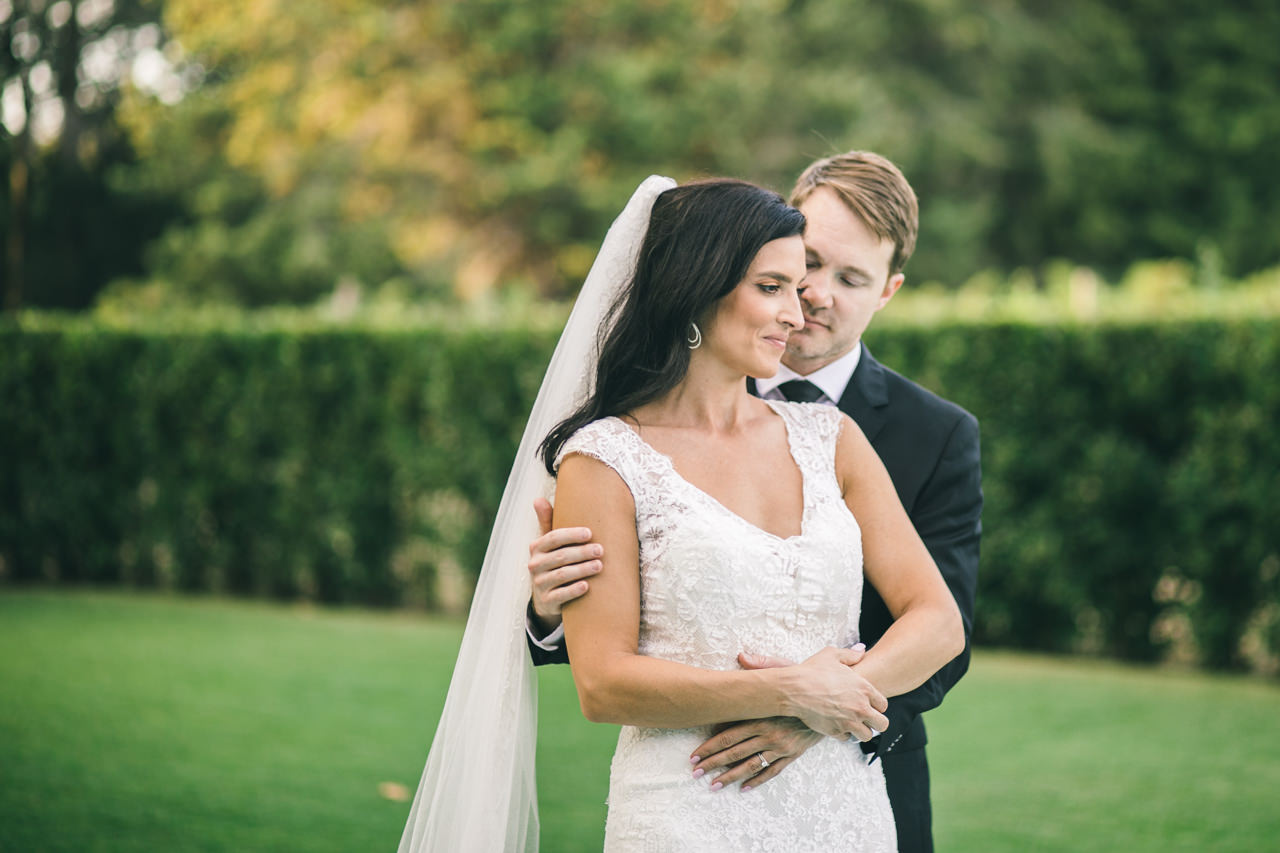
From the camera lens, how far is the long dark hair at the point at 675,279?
247cm

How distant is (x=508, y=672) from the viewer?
9.09 feet

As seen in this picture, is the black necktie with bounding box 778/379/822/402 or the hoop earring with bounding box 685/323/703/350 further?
the black necktie with bounding box 778/379/822/402

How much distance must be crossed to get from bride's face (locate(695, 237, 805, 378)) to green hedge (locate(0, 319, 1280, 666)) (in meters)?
6.89

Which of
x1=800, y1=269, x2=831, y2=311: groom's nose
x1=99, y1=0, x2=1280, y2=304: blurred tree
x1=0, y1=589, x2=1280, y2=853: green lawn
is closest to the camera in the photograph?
x1=800, y1=269, x2=831, y2=311: groom's nose

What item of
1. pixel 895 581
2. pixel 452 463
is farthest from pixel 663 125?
pixel 895 581

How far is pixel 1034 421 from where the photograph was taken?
9.16 metres

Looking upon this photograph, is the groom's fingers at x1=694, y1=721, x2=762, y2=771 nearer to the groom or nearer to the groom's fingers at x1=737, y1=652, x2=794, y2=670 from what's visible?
the groom's fingers at x1=737, y1=652, x2=794, y2=670

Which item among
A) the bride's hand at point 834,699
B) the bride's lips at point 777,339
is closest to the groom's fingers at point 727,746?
the bride's hand at point 834,699

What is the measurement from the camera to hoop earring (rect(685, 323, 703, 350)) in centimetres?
253

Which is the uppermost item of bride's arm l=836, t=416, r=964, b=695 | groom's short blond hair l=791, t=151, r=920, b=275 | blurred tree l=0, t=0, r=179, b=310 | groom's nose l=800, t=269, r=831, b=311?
Result: blurred tree l=0, t=0, r=179, b=310

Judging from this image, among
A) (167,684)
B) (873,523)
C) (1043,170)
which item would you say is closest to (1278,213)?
(1043,170)

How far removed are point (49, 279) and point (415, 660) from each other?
20.0 meters

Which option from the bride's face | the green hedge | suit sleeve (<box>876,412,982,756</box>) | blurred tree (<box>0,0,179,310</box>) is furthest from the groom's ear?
blurred tree (<box>0,0,179,310</box>)

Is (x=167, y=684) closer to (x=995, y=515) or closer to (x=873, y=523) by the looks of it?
(x=995, y=515)
